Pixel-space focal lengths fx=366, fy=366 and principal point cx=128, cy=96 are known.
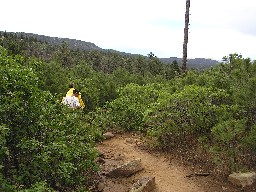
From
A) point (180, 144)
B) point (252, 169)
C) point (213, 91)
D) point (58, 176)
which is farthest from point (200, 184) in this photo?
point (58, 176)

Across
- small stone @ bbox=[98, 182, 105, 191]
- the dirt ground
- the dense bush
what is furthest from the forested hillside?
the dirt ground

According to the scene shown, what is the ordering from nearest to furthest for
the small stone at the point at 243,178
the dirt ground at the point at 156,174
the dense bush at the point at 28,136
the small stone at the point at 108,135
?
the dense bush at the point at 28,136 → the small stone at the point at 243,178 → the dirt ground at the point at 156,174 → the small stone at the point at 108,135

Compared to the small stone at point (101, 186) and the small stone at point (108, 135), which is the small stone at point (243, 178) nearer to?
the small stone at point (101, 186)

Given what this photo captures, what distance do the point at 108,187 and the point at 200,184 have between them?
1890 millimetres

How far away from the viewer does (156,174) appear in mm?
7965

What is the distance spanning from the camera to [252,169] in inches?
287

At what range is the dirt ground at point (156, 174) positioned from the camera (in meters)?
7.26

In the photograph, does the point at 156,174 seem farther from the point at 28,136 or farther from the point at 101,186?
the point at 28,136

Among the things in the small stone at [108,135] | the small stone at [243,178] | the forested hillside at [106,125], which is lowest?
the small stone at [243,178]

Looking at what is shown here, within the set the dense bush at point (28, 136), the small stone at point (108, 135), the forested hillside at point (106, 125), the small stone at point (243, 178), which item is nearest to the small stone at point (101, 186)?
the forested hillside at point (106, 125)

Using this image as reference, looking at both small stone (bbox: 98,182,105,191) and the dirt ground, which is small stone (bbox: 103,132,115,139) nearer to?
the dirt ground

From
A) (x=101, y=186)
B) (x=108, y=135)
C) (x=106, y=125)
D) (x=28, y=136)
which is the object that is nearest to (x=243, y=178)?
(x=101, y=186)

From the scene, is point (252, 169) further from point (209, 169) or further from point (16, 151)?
point (16, 151)

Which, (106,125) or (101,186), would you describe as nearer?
(101,186)
